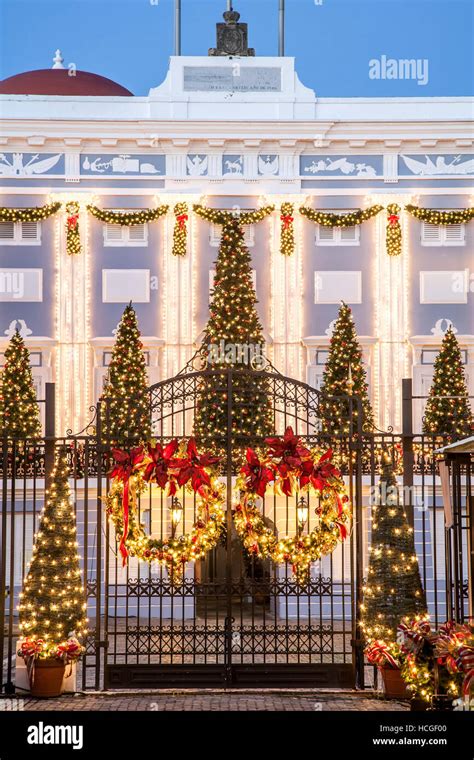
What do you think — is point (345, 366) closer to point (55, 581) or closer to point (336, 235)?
point (336, 235)

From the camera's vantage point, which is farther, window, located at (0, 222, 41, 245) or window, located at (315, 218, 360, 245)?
window, located at (315, 218, 360, 245)

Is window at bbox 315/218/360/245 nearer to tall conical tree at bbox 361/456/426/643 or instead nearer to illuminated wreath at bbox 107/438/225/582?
illuminated wreath at bbox 107/438/225/582

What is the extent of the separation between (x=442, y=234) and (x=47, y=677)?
16053 millimetres

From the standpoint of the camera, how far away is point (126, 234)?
24.3 metres

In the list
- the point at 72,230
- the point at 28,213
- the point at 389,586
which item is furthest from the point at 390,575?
the point at 28,213

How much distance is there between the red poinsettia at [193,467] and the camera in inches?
472

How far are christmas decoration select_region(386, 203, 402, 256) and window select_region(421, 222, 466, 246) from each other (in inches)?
25.6

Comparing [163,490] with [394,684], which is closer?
[394,684]

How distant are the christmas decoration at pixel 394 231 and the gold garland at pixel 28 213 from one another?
25.0 feet

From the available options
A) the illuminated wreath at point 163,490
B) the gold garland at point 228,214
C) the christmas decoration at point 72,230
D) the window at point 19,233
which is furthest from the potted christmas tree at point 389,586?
the window at point 19,233

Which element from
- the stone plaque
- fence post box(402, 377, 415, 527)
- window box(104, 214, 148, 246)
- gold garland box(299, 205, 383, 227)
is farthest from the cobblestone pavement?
the stone plaque

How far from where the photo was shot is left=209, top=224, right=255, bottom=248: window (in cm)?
2433

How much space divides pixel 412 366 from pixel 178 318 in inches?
218

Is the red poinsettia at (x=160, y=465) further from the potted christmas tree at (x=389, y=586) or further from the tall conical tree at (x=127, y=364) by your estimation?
the tall conical tree at (x=127, y=364)
